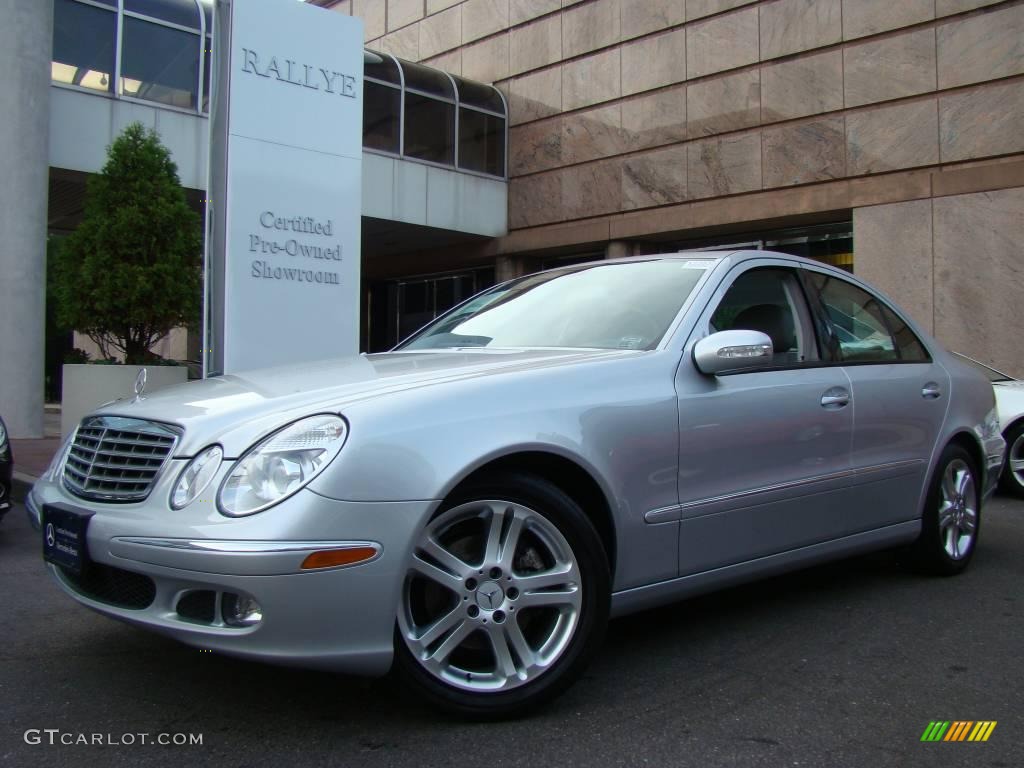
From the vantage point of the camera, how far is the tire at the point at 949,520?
4539mm

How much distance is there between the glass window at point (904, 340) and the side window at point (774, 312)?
741 millimetres

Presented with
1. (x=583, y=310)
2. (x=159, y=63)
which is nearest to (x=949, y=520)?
(x=583, y=310)

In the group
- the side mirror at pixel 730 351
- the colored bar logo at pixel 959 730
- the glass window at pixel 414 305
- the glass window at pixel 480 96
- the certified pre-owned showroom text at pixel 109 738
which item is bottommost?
the colored bar logo at pixel 959 730

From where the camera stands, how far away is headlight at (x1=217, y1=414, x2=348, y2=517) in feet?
8.18

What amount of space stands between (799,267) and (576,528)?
6.60ft

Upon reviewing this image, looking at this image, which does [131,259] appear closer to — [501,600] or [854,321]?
[854,321]

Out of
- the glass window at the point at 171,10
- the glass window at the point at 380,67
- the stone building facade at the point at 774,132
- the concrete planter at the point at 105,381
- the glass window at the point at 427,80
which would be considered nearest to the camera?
the concrete planter at the point at 105,381

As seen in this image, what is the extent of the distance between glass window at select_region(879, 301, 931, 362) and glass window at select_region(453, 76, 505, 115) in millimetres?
16805

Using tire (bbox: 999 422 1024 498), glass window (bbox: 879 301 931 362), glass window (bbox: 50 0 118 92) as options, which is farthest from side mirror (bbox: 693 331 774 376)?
glass window (bbox: 50 0 118 92)

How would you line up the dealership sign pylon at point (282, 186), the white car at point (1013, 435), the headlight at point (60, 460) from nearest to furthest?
the headlight at point (60, 460) → the white car at point (1013, 435) → the dealership sign pylon at point (282, 186)

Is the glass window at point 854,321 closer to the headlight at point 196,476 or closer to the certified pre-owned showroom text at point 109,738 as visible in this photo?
the headlight at point 196,476

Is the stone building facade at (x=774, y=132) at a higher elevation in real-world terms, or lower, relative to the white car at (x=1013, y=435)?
higher

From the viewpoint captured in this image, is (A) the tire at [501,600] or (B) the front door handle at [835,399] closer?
(A) the tire at [501,600]

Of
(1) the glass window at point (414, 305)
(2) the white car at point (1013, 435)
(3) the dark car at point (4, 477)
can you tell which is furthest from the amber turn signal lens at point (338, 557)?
(1) the glass window at point (414, 305)
